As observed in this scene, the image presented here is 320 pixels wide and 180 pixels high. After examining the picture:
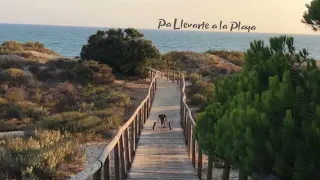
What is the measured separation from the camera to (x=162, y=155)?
10.5m

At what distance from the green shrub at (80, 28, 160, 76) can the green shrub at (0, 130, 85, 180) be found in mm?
20608

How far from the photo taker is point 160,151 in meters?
10.9

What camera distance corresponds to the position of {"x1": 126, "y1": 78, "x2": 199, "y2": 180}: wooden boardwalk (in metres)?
8.83

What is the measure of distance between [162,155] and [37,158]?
280 cm

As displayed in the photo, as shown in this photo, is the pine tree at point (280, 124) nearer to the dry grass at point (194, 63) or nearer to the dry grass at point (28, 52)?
the dry grass at point (28, 52)

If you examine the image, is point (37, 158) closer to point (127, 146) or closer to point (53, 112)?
point (127, 146)

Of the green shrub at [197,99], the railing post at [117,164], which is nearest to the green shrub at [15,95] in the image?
the green shrub at [197,99]

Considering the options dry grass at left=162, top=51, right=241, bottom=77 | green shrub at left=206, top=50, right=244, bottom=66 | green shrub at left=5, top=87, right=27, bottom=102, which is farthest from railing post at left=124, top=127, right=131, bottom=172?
green shrub at left=206, top=50, right=244, bottom=66

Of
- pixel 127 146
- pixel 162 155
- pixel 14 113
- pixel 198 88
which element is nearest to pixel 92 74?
pixel 198 88

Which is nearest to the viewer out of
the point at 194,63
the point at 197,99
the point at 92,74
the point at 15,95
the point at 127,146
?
the point at 127,146

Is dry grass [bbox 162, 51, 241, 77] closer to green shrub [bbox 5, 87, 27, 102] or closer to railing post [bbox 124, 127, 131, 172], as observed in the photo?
green shrub [bbox 5, 87, 27, 102]

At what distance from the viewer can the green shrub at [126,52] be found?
31734 millimetres

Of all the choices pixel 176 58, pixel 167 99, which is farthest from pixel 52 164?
pixel 176 58

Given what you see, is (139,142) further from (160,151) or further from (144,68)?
(144,68)
